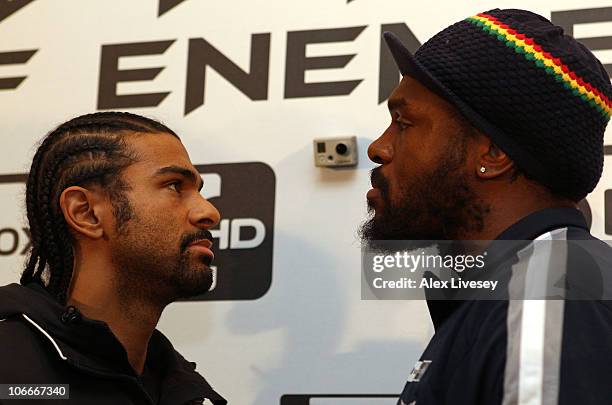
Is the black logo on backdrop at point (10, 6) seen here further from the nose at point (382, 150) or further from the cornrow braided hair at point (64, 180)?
the nose at point (382, 150)

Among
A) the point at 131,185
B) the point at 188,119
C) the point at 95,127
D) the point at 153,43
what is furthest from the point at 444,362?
the point at 153,43

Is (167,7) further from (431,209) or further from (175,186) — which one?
(431,209)

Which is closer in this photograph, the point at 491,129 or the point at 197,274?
the point at 491,129

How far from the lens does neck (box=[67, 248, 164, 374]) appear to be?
183 centimetres

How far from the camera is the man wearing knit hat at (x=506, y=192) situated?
47.8 inches

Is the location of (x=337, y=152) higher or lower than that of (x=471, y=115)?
higher

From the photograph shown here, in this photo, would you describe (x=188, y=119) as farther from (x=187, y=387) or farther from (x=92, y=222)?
(x=187, y=387)

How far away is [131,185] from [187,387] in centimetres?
37

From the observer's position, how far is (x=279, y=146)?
7.58 feet

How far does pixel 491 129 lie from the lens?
1488mm

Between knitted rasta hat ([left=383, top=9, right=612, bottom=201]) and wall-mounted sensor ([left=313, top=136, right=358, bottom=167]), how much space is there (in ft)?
2.29

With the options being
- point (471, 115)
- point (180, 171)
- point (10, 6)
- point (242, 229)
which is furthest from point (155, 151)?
point (10, 6)

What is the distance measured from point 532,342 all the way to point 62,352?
791mm

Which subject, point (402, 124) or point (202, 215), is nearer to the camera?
point (402, 124)
